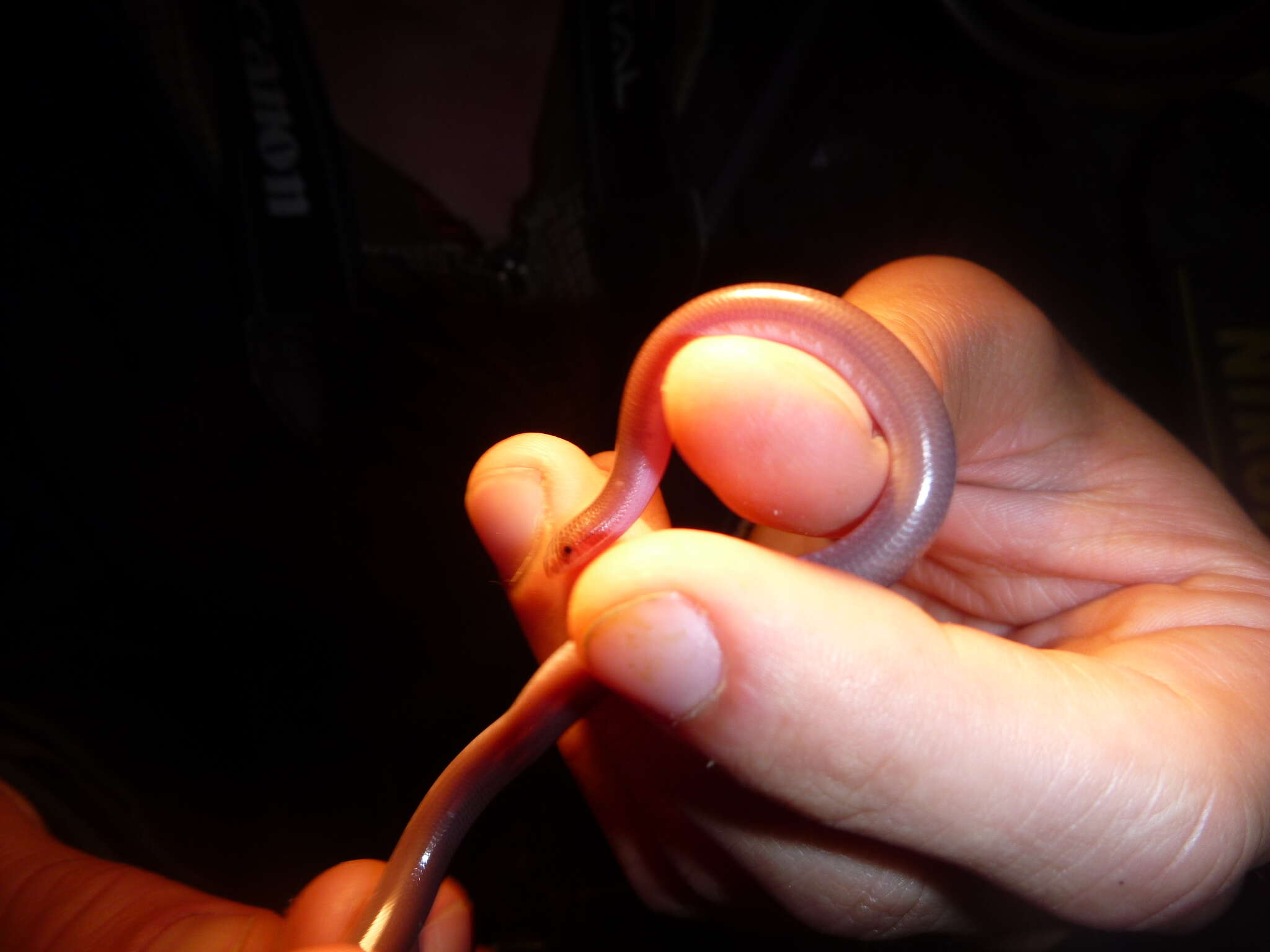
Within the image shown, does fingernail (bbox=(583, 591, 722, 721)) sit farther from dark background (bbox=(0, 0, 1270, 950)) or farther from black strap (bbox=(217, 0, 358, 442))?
black strap (bbox=(217, 0, 358, 442))

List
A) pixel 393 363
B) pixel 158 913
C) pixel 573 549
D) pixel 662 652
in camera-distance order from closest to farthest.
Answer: pixel 662 652 → pixel 573 549 → pixel 158 913 → pixel 393 363

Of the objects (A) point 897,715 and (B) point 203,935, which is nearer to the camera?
(A) point 897,715

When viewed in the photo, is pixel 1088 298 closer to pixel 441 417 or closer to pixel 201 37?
pixel 441 417

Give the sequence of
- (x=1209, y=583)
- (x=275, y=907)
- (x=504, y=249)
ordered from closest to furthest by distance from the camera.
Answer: (x=1209, y=583)
(x=275, y=907)
(x=504, y=249)

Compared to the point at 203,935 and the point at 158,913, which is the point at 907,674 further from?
the point at 158,913

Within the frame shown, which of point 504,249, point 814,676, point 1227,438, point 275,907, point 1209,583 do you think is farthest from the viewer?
point 504,249

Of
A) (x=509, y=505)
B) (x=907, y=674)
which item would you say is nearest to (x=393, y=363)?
(x=509, y=505)

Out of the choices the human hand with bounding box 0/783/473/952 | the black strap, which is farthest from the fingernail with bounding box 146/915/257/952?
the black strap

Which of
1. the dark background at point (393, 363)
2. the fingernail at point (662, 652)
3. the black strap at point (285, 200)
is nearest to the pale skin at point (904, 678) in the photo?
the fingernail at point (662, 652)

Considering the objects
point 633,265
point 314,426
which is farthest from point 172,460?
point 633,265
